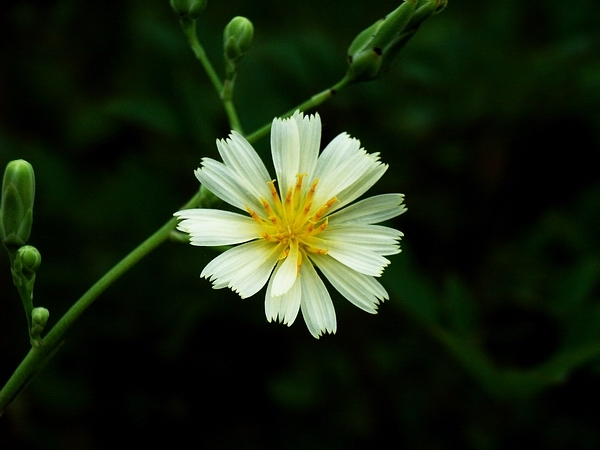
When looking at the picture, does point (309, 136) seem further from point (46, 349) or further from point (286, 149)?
point (46, 349)

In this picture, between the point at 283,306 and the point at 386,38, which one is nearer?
the point at 283,306

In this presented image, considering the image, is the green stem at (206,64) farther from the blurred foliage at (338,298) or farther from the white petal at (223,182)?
the blurred foliage at (338,298)

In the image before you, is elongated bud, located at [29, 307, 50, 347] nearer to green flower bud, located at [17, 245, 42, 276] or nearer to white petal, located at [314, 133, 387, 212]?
green flower bud, located at [17, 245, 42, 276]

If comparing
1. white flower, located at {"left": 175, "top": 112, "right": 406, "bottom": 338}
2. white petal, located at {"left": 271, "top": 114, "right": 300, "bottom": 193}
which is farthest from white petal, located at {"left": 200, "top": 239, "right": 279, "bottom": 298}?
white petal, located at {"left": 271, "top": 114, "right": 300, "bottom": 193}

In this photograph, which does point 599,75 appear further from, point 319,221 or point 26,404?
point 26,404

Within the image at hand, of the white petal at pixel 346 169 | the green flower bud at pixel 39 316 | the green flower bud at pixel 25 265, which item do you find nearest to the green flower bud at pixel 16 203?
the green flower bud at pixel 25 265

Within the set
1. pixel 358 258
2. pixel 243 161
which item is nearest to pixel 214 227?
pixel 243 161
